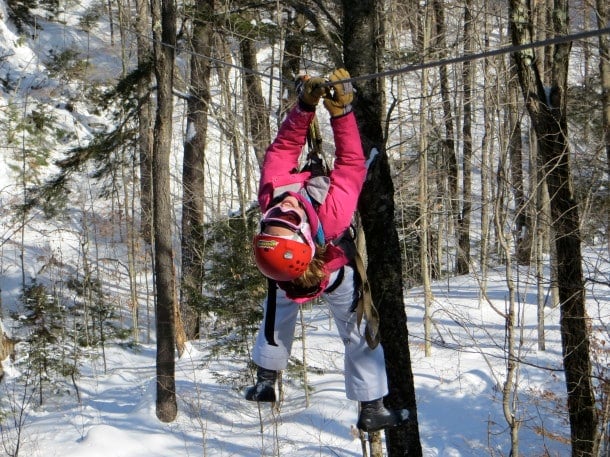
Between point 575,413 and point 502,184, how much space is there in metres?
2.51

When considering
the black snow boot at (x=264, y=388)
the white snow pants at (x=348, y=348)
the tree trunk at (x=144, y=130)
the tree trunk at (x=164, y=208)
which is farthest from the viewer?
the tree trunk at (x=144, y=130)

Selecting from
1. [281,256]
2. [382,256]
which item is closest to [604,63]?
[382,256]

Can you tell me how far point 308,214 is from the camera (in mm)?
3020

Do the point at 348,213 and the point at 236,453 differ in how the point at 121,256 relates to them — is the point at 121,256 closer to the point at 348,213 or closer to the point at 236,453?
the point at 236,453

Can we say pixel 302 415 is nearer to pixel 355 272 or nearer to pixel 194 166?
pixel 194 166

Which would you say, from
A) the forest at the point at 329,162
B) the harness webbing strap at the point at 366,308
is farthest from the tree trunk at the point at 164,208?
the harness webbing strap at the point at 366,308

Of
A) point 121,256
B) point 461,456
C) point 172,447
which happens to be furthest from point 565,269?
point 121,256

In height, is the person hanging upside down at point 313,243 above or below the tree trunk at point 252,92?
below

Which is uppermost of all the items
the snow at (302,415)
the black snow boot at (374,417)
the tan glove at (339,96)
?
the tan glove at (339,96)

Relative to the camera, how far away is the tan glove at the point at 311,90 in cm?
304

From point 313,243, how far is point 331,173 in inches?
17.0

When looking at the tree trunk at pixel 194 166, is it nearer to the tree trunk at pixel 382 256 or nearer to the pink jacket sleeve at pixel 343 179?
the tree trunk at pixel 382 256

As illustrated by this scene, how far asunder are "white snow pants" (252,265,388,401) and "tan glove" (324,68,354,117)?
839mm

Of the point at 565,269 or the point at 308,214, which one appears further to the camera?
the point at 565,269
